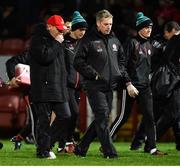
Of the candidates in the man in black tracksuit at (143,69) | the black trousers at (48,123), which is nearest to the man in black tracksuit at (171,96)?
the man in black tracksuit at (143,69)

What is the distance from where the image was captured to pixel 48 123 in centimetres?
1249

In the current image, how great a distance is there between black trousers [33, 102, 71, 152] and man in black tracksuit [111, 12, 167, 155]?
1.52m

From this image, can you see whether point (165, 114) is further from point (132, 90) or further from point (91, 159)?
point (91, 159)

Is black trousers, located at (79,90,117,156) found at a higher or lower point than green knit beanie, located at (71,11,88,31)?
lower

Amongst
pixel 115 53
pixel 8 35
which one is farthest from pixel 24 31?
pixel 115 53

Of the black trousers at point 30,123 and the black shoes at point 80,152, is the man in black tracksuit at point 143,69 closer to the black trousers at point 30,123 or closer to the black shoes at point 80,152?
the black shoes at point 80,152

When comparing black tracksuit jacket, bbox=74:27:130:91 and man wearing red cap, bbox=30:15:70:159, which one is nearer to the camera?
man wearing red cap, bbox=30:15:70:159

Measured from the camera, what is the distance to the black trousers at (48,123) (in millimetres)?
12461

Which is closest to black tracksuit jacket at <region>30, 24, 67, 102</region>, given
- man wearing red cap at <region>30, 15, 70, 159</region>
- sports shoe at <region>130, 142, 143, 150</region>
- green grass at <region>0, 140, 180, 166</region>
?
man wearing red cap at <region>30, 15, 70, 159</region>

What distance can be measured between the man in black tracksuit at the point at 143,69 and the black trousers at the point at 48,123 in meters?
1.52

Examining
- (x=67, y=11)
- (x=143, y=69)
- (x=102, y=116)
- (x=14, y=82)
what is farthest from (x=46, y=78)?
(x=67, y=11)

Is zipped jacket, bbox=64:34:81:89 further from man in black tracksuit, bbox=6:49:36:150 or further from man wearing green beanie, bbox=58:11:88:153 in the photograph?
man in black tracksuit, bbox=6:49:36:150

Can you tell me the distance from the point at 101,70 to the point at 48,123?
1.05 m

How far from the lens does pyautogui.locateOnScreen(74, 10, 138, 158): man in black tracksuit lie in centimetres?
1258
